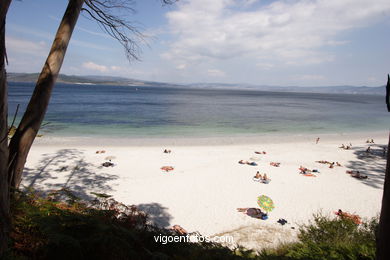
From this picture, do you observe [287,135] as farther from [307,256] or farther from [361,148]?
[307,256]

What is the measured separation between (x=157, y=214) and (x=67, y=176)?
502 cm

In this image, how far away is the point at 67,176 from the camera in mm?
9758

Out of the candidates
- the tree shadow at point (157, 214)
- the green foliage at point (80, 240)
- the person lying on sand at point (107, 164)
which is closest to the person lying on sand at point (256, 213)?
the tree shadow at point (157, 214)

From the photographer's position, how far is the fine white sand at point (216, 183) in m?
6.98

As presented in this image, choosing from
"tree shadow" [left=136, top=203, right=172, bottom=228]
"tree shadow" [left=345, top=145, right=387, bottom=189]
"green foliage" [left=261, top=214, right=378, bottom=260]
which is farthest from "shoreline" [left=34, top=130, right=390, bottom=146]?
"green foliage" [left=261, top=214, right=378, bottom=260]

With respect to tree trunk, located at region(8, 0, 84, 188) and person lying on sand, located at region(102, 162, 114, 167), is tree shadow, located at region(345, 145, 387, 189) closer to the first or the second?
person lying on sand, located at region(102, 162, 114, 167)

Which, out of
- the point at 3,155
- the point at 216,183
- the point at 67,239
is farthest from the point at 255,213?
the point at 3,155

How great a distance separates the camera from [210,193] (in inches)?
348

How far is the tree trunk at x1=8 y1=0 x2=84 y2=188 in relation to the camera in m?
2.59

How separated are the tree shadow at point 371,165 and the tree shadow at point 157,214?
9.21m

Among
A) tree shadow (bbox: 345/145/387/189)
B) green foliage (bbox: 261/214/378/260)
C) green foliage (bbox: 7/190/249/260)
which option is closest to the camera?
green foliage (bbox: 7/190/249/260)

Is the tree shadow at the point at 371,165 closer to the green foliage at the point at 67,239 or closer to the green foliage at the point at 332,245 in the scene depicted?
the green foliage at the point at 332,245

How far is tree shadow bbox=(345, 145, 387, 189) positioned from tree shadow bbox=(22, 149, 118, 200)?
11.7 metres

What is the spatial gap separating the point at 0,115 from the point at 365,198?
36.4 ft
